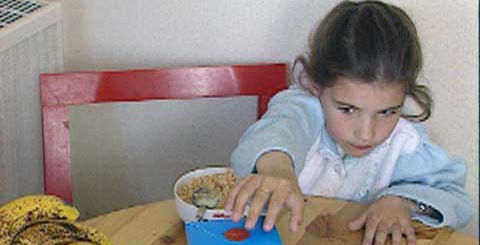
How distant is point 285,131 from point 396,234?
22 centimetres

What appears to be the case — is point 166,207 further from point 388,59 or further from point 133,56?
point 133,56

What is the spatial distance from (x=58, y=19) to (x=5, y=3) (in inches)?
3.9

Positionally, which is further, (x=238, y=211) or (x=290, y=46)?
(x=290, y=46)

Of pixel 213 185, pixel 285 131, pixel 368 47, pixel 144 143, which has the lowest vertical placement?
pixel 144 143

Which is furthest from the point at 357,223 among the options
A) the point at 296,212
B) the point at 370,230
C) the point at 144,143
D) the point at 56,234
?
the point at 144,143

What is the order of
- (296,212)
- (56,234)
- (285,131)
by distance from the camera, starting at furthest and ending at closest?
(285,131)
(296,212)
(56,234)

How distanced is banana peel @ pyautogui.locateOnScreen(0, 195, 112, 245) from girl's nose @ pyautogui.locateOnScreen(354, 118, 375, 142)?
46 cm

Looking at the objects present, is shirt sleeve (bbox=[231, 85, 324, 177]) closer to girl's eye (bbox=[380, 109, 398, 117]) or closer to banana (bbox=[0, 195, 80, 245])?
girl's eye (bbox=[380, 109, 398, 117])

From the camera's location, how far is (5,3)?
157cm

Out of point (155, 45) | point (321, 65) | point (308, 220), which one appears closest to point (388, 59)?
point (321, 65)

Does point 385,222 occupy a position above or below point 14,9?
below

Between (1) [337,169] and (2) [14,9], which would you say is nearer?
(1) [337,169]

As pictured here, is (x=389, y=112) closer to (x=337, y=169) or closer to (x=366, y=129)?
(x=366, y=129)

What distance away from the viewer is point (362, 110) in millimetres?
1182
